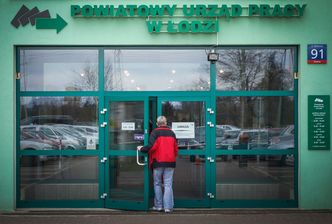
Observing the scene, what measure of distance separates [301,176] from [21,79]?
19.3ft

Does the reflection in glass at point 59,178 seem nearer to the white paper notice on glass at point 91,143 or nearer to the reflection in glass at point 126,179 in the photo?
the white paper notice on glass at point 91,143

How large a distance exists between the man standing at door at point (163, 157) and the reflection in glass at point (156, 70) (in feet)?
3.12

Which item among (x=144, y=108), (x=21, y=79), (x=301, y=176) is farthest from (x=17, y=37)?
(x=301, y=176)

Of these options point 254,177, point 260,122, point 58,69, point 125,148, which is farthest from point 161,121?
point 58,69

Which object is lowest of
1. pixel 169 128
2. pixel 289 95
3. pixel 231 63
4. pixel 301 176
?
pixel 301 176

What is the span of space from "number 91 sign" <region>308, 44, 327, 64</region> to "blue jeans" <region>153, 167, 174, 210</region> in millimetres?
3515

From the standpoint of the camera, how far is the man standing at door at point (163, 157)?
9.91m

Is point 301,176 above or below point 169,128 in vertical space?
below

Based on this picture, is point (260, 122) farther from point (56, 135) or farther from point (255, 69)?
point (56, 135)

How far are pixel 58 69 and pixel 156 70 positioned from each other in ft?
6.50

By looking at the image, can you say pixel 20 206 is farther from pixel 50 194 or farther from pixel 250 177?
pixel 250 177

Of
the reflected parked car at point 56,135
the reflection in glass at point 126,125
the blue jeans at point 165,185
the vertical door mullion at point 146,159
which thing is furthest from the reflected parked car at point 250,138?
the reflected parked car at point 56,135

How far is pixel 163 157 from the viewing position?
991 cm

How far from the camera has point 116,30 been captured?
34.1ft
